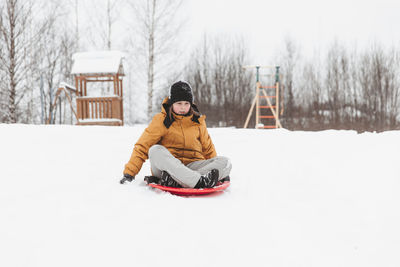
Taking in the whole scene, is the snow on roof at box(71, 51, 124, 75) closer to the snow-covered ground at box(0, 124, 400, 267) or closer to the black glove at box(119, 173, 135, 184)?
the snow-covered ground at box(0, 124, 400, 267)

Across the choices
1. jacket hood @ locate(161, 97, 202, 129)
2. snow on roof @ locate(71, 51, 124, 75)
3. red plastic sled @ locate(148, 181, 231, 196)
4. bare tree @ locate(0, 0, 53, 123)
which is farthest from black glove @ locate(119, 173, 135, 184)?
bare tree @ locate(0, 0, 53, 123)

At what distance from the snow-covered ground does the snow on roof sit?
5.50m

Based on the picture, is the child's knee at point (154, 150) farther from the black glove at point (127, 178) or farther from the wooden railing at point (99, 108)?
the wooden railing at point (99, 108)

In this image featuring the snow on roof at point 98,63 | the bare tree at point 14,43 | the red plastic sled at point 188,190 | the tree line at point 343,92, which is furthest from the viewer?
the tree line at point 343,92

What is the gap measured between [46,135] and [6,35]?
9534 millimetres

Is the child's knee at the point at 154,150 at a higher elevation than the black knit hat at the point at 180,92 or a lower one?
lower

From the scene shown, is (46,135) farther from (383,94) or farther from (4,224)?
(383,94)

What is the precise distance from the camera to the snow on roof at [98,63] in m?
8.86

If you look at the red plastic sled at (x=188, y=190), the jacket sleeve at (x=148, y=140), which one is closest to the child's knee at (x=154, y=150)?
the jacket sleeve at (x=148, y=140)

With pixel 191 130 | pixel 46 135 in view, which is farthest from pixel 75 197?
pixel 46 135

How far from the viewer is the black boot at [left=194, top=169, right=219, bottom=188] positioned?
91.7 inches

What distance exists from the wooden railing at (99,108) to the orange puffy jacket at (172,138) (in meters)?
6.53

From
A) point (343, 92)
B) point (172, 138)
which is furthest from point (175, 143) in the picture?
point (343, 92)

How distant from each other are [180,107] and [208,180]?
0.71 meters
